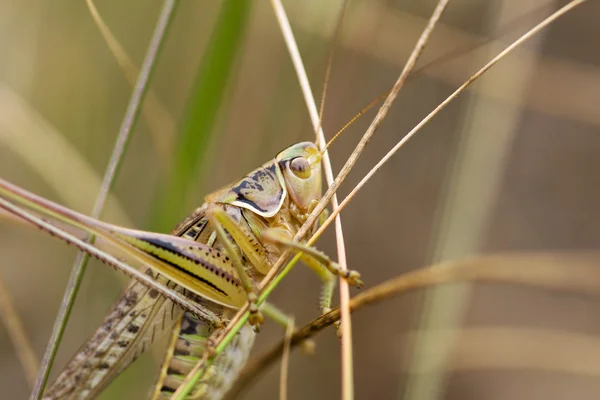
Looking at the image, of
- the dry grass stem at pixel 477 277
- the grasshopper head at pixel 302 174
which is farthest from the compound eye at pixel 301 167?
the dry grass stem at pixel 477 277

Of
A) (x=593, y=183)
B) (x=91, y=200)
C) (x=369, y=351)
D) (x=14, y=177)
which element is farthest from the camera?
(x=593, y=183)

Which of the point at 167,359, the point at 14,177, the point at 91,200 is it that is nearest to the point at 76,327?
the point at 14,177

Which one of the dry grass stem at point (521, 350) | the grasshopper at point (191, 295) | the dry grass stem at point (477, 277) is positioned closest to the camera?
the dry grass stem at point (477, 277)

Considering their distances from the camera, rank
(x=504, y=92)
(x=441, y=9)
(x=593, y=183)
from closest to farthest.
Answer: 1. (x=441, y=9)
2. (x=504, y=92)
3. (x=593, y=183)

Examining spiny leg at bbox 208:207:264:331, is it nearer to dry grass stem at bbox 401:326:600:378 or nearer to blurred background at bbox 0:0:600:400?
blurred background at bbox 0:0:600:400

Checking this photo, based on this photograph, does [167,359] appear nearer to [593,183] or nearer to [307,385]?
[307,385]

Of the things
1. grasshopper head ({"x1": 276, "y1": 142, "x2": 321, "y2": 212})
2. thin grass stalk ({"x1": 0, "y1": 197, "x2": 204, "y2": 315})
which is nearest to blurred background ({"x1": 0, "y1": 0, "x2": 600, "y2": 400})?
thin grass stalk ({"x1": 0, "y1": 197, "x2": 204, "y2": 315})

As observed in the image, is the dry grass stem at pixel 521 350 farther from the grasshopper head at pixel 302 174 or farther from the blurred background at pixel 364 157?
the grasshopper head at pixel 302 174

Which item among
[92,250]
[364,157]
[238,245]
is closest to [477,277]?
[238,245]
